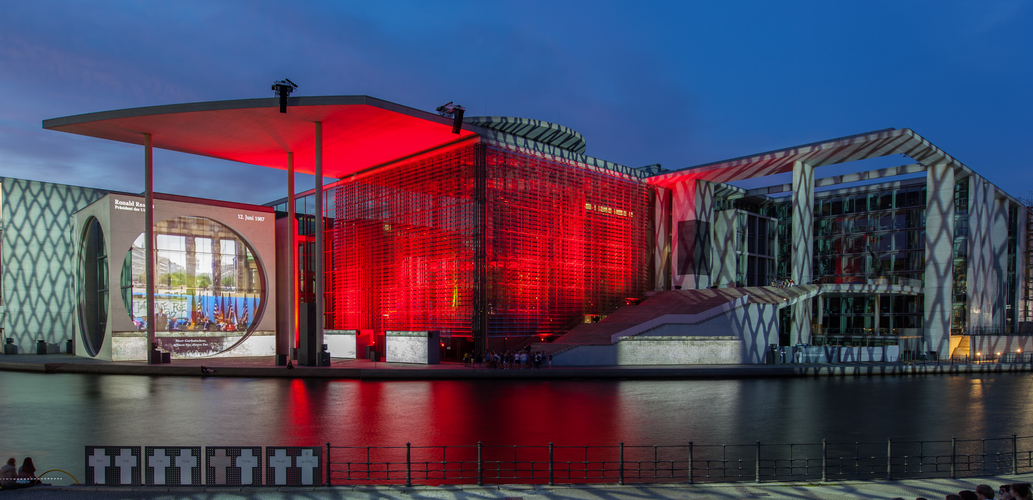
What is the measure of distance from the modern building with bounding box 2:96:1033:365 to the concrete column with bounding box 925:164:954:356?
11 cm

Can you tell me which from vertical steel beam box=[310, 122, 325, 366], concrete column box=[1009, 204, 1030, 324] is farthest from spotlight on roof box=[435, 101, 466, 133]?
concrete column box=[1009, 204, 1030, 324]

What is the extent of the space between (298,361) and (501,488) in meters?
25.3

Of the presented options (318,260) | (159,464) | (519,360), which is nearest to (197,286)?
(318,260)

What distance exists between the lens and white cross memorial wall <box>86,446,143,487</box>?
9.19 metres

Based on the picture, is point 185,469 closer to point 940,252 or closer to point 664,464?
point 664,464

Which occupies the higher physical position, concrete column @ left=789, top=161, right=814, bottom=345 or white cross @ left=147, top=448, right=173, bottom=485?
concrete column @ left=789, top=161, right=814, bottom=345

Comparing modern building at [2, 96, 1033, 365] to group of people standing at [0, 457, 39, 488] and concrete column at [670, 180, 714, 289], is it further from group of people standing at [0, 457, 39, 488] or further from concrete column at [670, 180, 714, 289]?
group of people standing at [0, 457, 39, 488]

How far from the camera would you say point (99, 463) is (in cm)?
922

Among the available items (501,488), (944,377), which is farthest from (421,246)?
(501,488)

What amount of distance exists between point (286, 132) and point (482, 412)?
22603 millimetres

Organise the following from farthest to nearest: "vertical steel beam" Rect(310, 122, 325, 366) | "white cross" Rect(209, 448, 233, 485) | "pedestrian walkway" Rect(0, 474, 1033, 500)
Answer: "vertical steel beam" Rect(310, 122, 325, 366) → "white cross" Rect(209, 448, 233, 485) → "pedestrian walkway" Rect(0, 474, 1033, 500)

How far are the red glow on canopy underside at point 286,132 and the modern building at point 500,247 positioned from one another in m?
0.16

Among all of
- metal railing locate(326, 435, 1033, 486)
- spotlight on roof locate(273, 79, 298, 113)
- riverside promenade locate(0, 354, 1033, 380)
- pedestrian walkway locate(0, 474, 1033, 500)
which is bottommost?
riverside promenade locate(0, 354, 1033, 380)

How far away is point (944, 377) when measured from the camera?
104 feet
